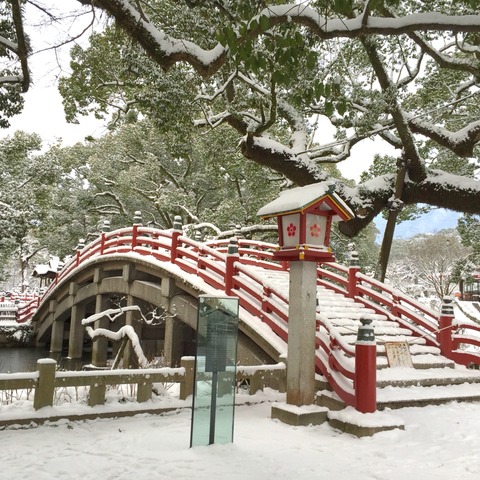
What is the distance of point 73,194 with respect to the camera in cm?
3550

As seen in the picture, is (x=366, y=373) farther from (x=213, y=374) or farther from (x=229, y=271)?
(x=229, y=271)

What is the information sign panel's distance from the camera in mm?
5266

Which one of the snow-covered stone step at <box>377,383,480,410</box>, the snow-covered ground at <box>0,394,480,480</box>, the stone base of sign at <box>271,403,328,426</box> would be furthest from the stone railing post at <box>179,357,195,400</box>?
the snow-covered stone step at <box>377,383,480,410</box>

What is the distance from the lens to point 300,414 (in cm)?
645

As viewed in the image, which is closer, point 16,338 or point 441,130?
point 441,130

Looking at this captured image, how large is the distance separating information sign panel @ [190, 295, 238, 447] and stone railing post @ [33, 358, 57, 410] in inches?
91.3

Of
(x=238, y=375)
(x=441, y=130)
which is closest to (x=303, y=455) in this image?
(x=238, y=375)

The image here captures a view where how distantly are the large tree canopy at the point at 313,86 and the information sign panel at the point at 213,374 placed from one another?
13.1ft

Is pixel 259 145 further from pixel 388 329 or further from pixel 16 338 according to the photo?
pixel 16 338

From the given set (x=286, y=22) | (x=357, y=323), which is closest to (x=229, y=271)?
(x=357, y=323)

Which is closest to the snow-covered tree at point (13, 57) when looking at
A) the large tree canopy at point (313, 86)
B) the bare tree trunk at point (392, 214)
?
the large tree canopy at point (313, 86)

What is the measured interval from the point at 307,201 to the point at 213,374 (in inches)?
109

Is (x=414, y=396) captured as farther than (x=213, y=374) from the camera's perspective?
Yes

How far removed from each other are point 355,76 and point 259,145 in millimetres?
4600
